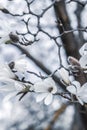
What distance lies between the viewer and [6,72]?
1.52 metres

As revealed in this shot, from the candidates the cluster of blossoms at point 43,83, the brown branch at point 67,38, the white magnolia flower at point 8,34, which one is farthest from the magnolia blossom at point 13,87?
the brown branch at point 67,38

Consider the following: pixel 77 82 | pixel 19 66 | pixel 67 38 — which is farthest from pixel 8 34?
pixel 67 38

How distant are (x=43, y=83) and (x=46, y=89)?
0.10 ft

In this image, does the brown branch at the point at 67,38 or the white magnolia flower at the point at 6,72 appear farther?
the brown branch at the point at 67,38

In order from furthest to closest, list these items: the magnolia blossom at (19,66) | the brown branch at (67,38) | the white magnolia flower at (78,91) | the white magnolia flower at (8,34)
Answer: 1. the brown branch at (67,38)
2. the white magnolia flower at (8,34)
3. the magnolia blossom at (19,66)
4. the white magnolia flower at (78,91)

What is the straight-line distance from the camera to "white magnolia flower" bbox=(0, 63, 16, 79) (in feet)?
4.90

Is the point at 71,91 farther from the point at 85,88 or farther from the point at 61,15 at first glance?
the point at 61,15

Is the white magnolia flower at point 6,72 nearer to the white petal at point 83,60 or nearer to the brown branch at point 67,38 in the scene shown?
the white petal at point 83,60

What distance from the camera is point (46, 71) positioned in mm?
3326

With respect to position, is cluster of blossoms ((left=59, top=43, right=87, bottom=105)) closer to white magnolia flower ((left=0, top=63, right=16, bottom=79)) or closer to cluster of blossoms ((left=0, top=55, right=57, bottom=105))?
cluster of blossoms ((left=0, top=55, right=57, bottom=105))

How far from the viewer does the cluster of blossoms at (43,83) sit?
1.42 m

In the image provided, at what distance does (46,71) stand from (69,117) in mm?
1838

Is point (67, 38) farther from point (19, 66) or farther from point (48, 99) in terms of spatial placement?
point (48, 99)

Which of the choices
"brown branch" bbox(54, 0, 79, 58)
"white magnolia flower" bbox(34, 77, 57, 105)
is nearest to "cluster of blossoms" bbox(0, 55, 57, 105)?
"white magnolia flower" bbox(34, 77, 57, 105)
